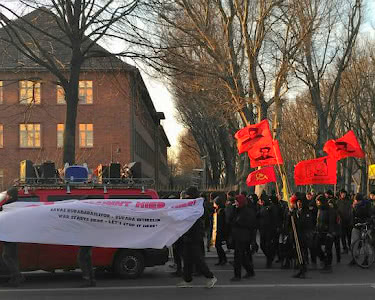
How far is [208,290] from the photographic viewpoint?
29.8 ft

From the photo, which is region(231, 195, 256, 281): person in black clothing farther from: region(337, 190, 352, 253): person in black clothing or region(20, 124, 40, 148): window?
region(20, 124, 40, 148): window

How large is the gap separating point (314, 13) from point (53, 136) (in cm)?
2335

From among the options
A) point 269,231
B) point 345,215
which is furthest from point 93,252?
point 345,215

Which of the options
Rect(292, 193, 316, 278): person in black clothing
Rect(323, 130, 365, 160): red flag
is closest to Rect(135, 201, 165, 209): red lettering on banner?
Rect(292, 193, 316, 278): person in black clothing

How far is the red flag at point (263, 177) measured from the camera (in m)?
14.9

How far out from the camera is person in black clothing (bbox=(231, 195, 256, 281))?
9.89 metres

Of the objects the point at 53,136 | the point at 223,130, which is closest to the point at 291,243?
the point at 223,130

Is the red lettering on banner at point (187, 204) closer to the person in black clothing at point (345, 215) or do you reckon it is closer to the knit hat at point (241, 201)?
the knit hat at point (241, 201)

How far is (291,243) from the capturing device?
11.5 m

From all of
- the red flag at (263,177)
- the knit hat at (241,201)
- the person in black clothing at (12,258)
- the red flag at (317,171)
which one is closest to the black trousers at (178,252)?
the knit hat at (241,201)

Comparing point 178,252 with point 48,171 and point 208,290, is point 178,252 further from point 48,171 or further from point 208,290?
point 48,171

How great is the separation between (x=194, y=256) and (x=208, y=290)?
610 millimetres

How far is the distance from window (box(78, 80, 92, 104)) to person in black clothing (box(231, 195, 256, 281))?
33.0 meters

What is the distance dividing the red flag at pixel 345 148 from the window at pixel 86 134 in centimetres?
2691
